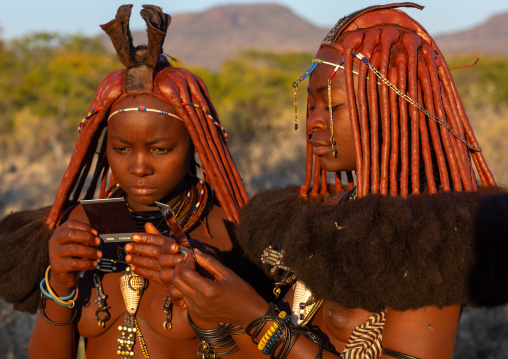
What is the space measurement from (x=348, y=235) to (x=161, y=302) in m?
1.07

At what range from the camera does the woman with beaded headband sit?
2.53 m

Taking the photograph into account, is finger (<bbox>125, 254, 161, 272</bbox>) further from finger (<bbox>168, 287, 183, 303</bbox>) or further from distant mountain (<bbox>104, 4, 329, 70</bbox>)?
distant mountain (<bbox>104, 4, 329, 70</bbox>)

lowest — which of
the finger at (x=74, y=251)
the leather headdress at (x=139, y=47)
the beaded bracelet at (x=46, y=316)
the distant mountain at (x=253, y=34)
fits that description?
the distant mountain at (x=253, y=34)

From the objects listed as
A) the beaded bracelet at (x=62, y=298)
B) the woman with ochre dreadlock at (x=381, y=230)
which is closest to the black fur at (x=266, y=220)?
the woman with ochre dreadlock at (x=381, y=230)

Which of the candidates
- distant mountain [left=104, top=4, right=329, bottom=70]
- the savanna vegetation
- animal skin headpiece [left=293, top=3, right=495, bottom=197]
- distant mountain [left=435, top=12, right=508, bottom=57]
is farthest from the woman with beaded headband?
distant mountain [left=435, top=12, right=508, bottom=57]

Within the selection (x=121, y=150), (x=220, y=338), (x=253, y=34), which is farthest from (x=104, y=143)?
(x=253, y=34)

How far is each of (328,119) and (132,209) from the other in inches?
44.2

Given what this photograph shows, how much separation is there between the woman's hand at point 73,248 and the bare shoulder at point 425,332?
1.14 meters

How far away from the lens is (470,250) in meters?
1.74

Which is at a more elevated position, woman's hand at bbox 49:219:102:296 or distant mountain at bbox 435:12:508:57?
woman's hand at bbox 49:219:102:296

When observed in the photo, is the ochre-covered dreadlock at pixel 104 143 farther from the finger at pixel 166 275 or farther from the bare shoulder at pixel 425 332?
the bare shoulder at pixel 425 332

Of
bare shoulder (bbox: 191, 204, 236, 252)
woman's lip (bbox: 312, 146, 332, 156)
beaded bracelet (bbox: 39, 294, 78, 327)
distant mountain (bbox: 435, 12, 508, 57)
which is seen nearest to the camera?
woman's lip (bbox: 312, 146, 332, 156)

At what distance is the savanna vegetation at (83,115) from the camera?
29.3ft

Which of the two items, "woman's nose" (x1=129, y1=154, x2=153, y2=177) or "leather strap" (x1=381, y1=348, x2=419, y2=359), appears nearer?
"leather strap" (x1=381, y1=348, x2=419, y2=359)
